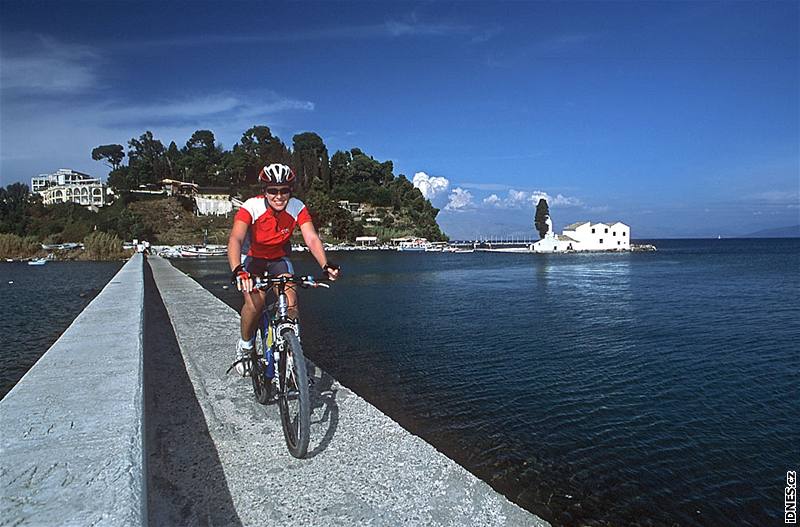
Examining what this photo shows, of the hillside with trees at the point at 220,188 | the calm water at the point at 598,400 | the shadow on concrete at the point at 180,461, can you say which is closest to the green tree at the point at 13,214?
the hillside with trees at the point at 220,188

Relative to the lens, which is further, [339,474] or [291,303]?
[291,303]

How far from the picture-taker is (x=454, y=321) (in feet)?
61.2

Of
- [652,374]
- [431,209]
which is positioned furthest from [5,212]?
[652,374]

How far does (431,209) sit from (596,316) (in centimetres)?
14721

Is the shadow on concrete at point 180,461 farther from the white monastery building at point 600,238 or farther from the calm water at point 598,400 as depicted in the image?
the white monastery building at point 600,238

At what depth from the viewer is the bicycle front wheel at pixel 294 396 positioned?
3.76 m

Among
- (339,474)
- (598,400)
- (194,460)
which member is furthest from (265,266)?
(598,400)

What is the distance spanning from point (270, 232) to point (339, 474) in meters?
2.17

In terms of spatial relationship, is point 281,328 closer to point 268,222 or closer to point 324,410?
point 268,222

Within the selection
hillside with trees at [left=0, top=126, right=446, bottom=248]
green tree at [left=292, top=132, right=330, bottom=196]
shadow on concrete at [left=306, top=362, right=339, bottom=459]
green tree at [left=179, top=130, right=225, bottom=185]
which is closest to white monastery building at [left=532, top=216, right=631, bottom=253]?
hillside with trees at [left=0, top=126, right=446, bottom=248]

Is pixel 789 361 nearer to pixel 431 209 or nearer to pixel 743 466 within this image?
pixel 743 466

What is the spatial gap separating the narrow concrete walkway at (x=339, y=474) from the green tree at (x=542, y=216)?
4936 inches

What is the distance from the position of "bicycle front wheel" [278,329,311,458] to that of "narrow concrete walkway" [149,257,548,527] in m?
0.15

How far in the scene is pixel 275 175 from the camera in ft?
14.7
